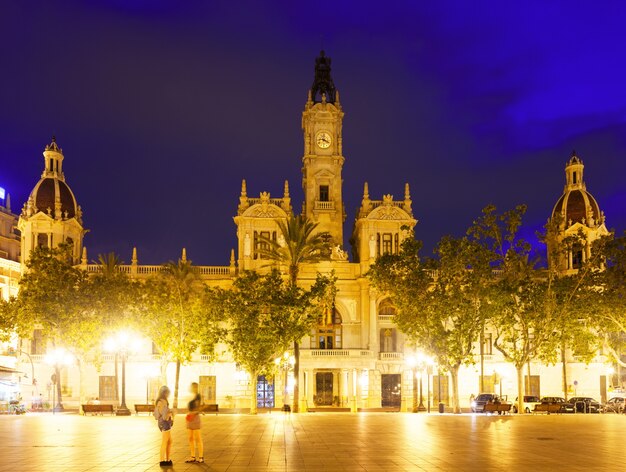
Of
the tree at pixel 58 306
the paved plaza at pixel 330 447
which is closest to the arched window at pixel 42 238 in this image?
the tree at pixel 58 306

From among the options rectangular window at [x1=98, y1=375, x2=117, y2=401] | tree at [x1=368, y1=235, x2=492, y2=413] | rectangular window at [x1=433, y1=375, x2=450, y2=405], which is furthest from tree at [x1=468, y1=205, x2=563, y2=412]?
rectangular window at [x1=98, y1=375, x2=117, y2=401]

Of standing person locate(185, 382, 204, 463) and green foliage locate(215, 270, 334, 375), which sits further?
green foliage locate(215, 270, 334, 375)

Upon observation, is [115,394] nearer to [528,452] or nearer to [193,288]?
[193,288]

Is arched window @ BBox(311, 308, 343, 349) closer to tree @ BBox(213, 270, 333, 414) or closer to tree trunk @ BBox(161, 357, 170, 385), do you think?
tree @ BBox(213, 270, 333, 414)

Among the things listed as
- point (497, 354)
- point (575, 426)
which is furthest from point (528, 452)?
point (497, 354)

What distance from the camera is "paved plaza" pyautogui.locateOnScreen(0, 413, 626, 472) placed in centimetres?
2000

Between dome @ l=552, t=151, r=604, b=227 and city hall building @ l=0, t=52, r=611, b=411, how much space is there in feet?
0.40

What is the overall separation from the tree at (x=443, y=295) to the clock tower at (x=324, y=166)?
1884cm

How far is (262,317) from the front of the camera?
56.6 meters

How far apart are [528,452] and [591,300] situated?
31766 millimetres

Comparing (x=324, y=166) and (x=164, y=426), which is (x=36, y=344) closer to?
(x=324, y=166)

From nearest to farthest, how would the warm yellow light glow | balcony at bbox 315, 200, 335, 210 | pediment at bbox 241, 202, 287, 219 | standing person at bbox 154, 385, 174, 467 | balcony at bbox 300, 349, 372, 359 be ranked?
standing person at bbox 154, 385, 174, 467 < the warm yellow light glow < balcony at bbox 300, 349, 372, 359 < pediment at bbox 241, 202, 287, 219 < balcony at bbox 315, 200, 335, 210

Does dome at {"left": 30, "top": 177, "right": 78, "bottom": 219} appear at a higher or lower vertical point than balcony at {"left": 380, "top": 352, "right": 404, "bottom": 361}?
higher

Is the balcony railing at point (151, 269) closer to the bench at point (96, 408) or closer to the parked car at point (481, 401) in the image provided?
the bench at point (96, 408)
